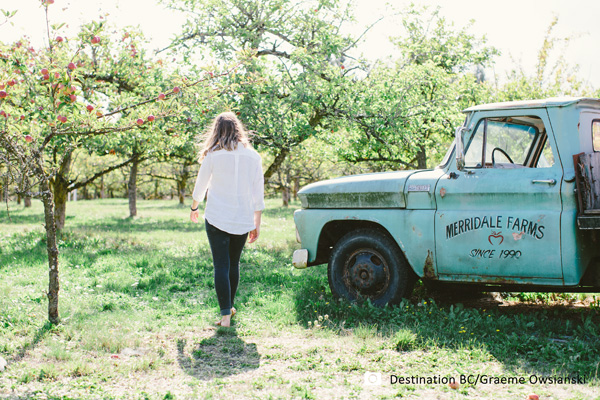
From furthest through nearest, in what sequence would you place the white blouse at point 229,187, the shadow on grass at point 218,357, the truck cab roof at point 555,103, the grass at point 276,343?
1. the white blouse at point 229,187
2. the truck cab roof at point 555,103
3. the shadow on grass at point 218,357
4. the grass at point 276,343

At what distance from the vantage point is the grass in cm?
380

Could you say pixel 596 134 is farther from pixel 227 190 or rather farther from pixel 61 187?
pixel 61 187

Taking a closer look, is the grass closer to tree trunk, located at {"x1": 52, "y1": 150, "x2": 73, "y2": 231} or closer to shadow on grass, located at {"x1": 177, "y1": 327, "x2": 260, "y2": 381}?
shadow on grass, located at {"x1": 177, "y1": 327, "x2": 260, "y2": 381}

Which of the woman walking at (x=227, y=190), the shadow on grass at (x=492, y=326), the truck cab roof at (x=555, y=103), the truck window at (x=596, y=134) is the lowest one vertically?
the shadow on grass at (x=492, y=326)

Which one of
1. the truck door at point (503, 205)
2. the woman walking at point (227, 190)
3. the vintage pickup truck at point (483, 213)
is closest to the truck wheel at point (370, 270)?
the vintage pickup truck at point (483, 213)

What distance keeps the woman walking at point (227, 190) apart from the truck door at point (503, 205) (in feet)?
6.10

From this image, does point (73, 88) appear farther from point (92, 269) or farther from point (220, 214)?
point (92, 269)

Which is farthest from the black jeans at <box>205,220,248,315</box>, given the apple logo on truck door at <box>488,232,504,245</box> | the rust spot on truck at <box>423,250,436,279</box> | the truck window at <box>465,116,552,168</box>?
the truck window at <box>465,116,552,168</box>

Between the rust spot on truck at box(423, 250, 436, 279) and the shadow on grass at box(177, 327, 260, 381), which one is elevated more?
the rust spot on truck at box(423, 250, 436, 279)

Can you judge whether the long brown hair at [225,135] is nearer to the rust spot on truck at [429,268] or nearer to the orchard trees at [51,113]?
the orchard trees at [51,113]

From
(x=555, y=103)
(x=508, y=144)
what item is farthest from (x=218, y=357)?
(x=555, y=103)

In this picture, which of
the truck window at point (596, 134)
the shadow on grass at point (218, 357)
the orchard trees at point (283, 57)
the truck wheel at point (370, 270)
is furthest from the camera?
the orchard trees at point (283, 57)

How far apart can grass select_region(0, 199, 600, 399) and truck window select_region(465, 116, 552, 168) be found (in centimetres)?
148

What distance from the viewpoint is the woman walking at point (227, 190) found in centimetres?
508
